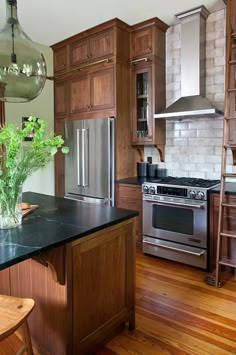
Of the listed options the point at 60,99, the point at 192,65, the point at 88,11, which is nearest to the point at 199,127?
the point at 192,65

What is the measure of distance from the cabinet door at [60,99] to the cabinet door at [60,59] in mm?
211

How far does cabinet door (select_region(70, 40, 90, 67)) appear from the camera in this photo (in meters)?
3.87

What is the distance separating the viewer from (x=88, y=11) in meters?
3.22

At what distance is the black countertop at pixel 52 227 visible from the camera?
1326 mm

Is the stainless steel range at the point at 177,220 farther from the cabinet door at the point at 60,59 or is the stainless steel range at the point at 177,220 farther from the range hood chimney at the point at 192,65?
the cabinet door at the point at 60,59

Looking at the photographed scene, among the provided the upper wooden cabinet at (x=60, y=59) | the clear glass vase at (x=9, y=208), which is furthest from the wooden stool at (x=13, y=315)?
the upper wooden cabinet at (x=60, y=59)

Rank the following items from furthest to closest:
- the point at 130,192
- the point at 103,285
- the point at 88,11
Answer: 1. the point at 130,192
2. the point at 88,11
3. the point at 103,285

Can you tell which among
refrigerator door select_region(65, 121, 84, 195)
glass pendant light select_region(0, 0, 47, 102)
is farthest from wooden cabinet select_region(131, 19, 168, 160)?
glass pendant light select_region(0, 0, 47, 102)

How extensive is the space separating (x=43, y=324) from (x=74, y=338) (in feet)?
0.76

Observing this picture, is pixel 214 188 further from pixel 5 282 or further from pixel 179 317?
pixel 5 282

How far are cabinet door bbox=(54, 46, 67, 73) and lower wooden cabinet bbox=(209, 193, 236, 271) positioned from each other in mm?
2901

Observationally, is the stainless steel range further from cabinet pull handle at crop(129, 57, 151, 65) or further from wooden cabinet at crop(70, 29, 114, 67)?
wooden cabinet at crop(70, 29, 114, 67)

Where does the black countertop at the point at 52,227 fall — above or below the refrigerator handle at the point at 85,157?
below

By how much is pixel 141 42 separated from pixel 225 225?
2482 mm
